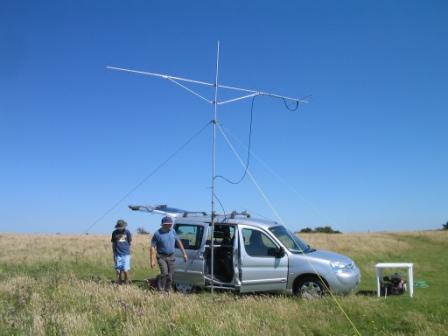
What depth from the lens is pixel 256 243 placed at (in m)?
12.4

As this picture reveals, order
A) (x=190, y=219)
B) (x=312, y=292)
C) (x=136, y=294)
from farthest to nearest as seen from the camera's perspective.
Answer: (x=190, y=219)
(x=312, y=292)
(x=136, y=294)

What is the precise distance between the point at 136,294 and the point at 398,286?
6.56 m

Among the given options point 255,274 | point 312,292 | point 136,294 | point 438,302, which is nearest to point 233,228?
point 255,274

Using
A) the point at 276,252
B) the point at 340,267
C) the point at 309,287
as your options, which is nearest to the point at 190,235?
the point at 276,252

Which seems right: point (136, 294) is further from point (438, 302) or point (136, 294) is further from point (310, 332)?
point (438, 302)

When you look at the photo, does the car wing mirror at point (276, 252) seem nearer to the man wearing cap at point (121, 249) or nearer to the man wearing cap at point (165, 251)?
the man wearing cap at point (165, 251)

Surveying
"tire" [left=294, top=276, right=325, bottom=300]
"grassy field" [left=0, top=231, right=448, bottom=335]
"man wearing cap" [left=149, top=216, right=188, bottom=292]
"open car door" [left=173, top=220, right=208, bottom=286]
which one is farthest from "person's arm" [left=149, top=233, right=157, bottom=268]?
"tire" [left=294, top=276, right=325, bottom=300]

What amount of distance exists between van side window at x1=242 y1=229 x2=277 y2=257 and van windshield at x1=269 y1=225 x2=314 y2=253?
0.83ft

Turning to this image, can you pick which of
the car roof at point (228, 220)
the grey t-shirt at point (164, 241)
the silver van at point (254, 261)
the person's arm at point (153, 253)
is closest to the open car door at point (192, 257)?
the silver van at point (254, 261)

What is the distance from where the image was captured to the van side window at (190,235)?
1291cm

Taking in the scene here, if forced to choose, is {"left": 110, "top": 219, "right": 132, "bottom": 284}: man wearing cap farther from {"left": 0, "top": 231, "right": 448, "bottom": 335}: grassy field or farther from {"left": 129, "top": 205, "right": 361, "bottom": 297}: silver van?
{"left": 0, "top": 231, "right": 448, "bottom": 335}: grassy field

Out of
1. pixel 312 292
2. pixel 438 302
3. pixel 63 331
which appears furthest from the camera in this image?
pixel 312 292

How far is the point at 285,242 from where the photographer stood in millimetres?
12352

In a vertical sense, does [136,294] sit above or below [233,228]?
below
